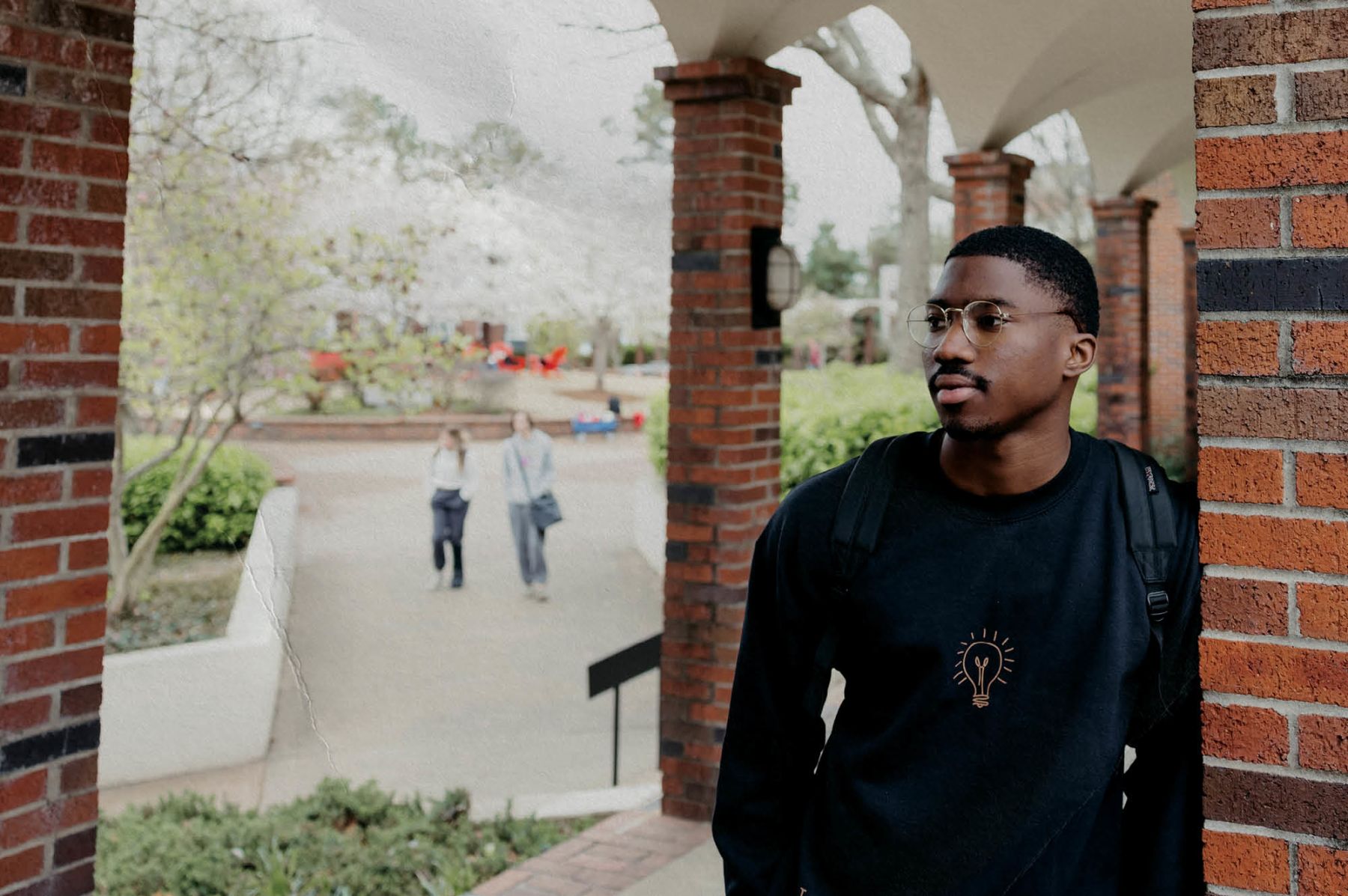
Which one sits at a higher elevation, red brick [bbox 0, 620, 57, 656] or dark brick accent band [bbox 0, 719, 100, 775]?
red brick [bbox 0, 620, 57, 656]

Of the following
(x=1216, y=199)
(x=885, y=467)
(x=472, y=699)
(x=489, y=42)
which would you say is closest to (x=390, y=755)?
(x=472, y=699)

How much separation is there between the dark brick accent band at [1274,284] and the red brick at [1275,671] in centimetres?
37

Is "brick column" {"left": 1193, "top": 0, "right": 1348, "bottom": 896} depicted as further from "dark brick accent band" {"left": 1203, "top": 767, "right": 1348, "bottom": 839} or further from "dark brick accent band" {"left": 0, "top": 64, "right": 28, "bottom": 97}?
"dark brick accent band" {"left": 0, "top": 64, "right": 28, "bottom": 97}

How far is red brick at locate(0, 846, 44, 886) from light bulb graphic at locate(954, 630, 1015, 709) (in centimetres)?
220

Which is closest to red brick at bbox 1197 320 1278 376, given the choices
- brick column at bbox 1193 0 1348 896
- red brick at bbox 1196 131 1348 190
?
brick column at bbox 1193 0 1348 896

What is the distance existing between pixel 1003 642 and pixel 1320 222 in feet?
1.94

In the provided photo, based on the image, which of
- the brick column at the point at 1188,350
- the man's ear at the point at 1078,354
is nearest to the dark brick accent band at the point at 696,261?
the man's ear at the point at 1078,354

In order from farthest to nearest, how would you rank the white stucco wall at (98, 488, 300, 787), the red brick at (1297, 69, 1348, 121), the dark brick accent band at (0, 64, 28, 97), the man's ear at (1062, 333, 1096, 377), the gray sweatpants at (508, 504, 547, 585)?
the gray sweatpants at (508, 504, 547, 585) < the white stucco wall at (98, 488, 300, 787) < the dark brick accent band at (0, 64, 28, 97) < the man's ear at (1062, 333, 1096, 377) < the red brick at (1297, 69, 1348, 121)

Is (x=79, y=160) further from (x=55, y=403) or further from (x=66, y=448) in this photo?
(x=66, y=448)

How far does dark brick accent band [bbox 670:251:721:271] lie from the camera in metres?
4.65

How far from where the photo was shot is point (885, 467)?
1.68m

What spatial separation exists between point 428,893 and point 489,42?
2965 mm

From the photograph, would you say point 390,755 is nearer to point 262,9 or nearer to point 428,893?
point 428,893

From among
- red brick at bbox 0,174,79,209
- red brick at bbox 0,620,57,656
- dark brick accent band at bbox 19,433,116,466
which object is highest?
red brick at bbox 0,174,79,209
